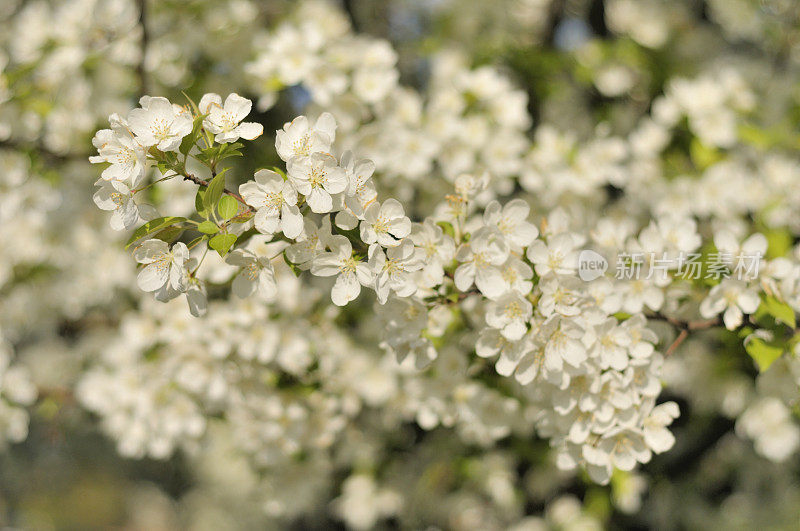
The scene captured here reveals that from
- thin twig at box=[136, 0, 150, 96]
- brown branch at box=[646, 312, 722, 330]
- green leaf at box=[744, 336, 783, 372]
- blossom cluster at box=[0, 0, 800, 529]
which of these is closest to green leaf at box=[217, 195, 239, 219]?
blossom cluster at box=[0, 0, 800, 529]

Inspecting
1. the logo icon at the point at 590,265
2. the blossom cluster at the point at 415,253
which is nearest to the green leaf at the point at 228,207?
the blossom cluster at the point at 415,253

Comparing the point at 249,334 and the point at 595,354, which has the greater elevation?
the point at 595,354

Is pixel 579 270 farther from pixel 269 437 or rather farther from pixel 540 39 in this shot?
pixel 540 39

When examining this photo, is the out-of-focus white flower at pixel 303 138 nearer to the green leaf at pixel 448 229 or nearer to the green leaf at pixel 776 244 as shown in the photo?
the green leaf at pixel 448 229

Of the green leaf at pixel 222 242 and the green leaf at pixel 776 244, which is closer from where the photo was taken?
the green leaf at pixel 222 242

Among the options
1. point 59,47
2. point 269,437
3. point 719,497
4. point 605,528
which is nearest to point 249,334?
point 269,437

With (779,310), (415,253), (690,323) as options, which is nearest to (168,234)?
(415,253)
